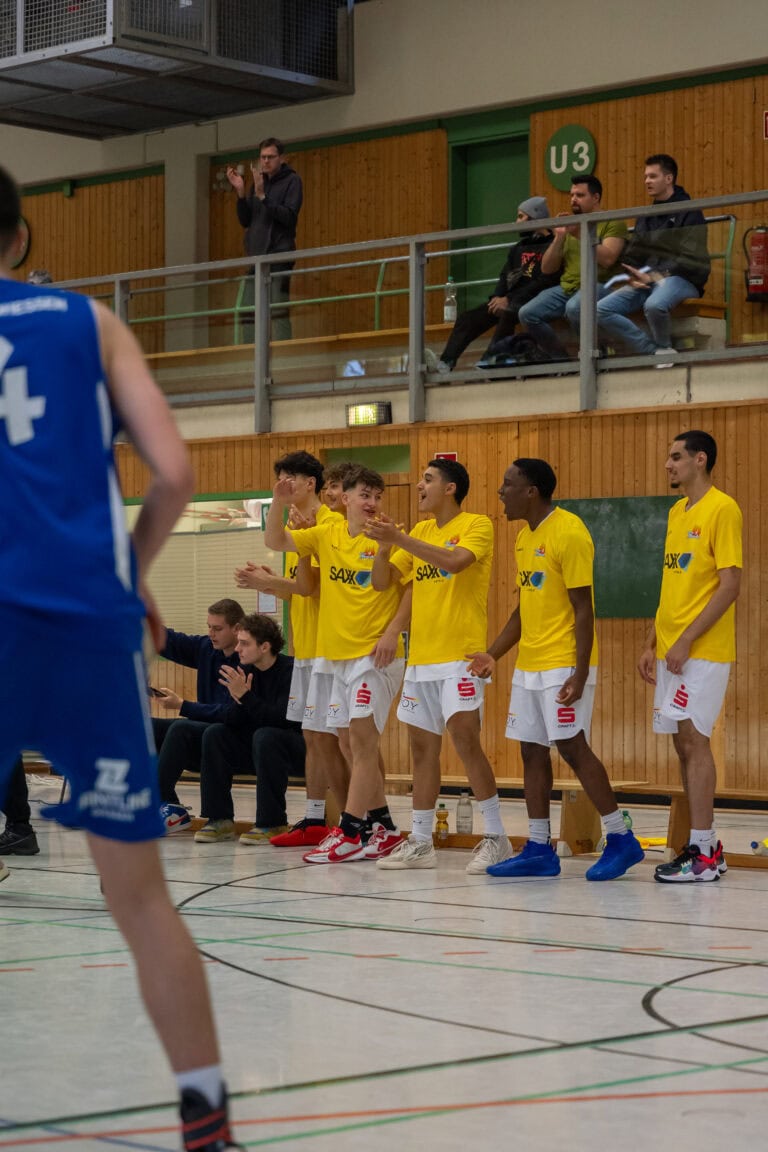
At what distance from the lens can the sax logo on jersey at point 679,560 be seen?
8211 millimetres

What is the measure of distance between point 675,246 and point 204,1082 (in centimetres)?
1000

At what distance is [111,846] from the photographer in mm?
2951

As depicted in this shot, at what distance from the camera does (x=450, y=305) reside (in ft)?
44.5

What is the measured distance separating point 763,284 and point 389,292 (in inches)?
134

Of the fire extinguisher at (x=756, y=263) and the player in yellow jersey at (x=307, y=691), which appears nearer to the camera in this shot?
the player in yellow jersey at (x=307, y=691)

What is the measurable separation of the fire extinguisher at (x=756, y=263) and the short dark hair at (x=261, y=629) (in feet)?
14.2

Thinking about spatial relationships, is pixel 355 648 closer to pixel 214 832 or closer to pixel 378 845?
pixel 378 845

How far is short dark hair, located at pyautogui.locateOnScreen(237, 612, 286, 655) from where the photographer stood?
10.1 metres

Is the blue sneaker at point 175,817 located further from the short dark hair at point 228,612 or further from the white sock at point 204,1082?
the white sock at point 204,1082

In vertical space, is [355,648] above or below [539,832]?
above

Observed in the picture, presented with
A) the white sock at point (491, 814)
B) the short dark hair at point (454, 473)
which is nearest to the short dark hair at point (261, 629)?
the short dark hair at point (454, 473)

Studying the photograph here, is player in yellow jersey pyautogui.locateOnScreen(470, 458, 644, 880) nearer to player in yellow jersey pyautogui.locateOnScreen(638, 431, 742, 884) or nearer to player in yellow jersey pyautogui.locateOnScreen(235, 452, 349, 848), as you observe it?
player in yellow jersey pyautogui.locateOnScreen(638, 431, 742, 884)

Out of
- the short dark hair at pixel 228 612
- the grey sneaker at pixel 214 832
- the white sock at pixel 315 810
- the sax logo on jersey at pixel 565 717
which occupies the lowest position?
the grey sneaker at pixel 214 832

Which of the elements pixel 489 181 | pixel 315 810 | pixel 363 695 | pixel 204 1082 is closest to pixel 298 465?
pixel 363 695
